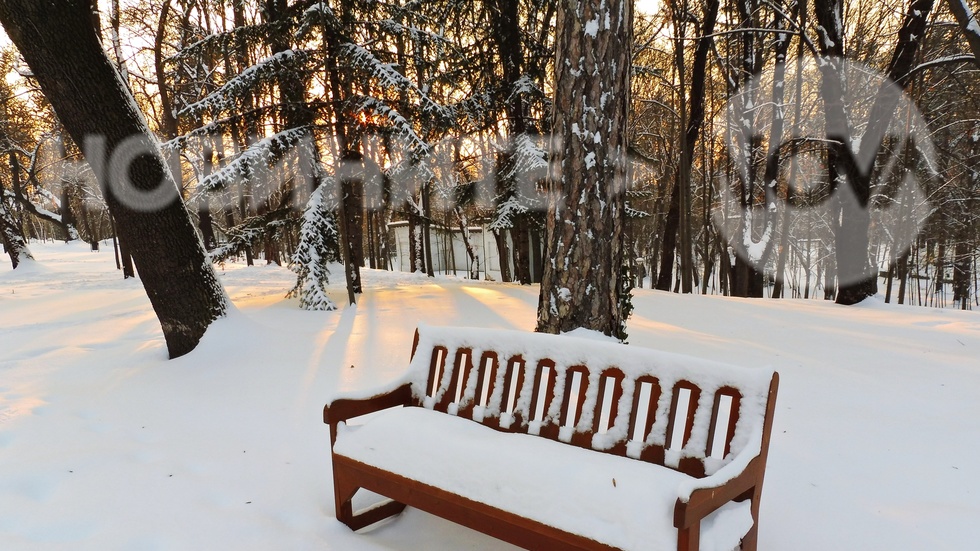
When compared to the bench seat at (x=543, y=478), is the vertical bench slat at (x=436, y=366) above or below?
above

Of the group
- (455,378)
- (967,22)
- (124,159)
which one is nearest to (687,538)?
(455,378)

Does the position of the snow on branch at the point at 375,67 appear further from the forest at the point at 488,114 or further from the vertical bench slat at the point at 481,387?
the vertical bench slat at the point at 481,387

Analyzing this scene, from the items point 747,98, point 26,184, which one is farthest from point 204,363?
point 26,184

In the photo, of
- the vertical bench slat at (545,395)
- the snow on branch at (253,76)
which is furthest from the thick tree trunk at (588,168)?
the snow on branch at (253,76)

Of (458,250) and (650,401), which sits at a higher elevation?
(458,250)

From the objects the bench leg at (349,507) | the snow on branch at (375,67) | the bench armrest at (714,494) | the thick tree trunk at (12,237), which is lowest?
the bench leg at (349,507)

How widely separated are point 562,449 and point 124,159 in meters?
5.59

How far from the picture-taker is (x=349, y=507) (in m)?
2.88

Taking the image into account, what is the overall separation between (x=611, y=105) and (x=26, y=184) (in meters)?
32.9

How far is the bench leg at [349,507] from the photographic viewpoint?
2.81 metres

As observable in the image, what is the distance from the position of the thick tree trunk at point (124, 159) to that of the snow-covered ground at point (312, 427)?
0.46m

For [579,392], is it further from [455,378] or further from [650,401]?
[455,378]

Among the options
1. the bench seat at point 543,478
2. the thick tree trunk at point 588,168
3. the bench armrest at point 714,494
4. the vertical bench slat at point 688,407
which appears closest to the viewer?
the bench armrest at point 714,494

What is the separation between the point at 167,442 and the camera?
3.89 meters
